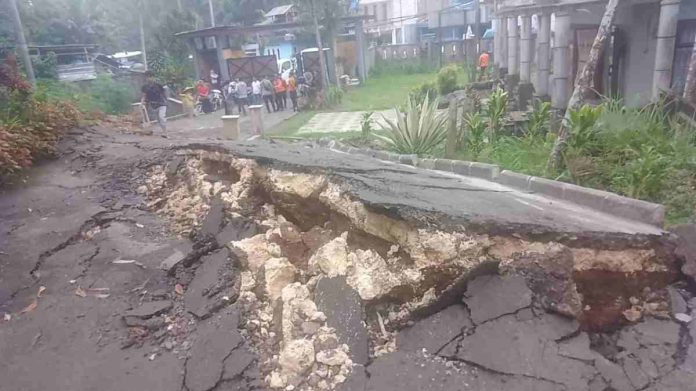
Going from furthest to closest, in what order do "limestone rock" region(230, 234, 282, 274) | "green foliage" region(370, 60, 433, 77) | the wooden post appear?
1. "green foliage" region(370, 60, 433, 77)
2. the wooden post
3. "limestone rock" region(230, 234, 282, 274)

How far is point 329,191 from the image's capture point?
161 inches

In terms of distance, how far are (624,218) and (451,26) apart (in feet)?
90.6

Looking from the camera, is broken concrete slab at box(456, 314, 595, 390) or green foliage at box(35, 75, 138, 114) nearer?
broken concrete slab at box(456, 314, 595, 390)

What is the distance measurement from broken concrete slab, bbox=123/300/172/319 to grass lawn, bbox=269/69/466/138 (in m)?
6.98

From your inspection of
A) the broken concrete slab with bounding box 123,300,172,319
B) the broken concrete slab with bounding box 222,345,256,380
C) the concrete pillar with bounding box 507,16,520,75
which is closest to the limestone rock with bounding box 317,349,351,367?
the broken concrete slab with bounding box 222,345,256,380

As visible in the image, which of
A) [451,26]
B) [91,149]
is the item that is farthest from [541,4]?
[451,26]

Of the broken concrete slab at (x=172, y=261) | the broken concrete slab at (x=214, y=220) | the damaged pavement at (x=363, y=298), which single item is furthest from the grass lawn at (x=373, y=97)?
the damaged pavement at (x=363, y=298)

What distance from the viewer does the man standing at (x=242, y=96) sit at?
1600cm

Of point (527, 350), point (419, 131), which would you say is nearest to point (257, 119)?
point (419, 131)

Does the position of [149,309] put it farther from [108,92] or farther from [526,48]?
[108,92]

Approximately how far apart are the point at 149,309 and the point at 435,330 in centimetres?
218

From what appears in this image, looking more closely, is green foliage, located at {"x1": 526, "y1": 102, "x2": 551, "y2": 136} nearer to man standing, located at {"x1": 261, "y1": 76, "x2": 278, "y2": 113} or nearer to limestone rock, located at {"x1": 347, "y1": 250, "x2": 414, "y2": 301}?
limestone rock, located at {"x1": 347, "y1": 250, "x2": 414, "y2": 301}

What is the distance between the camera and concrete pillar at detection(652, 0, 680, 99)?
20.8 ft

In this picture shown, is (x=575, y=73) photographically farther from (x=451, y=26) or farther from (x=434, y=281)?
(x=451, y=26)
